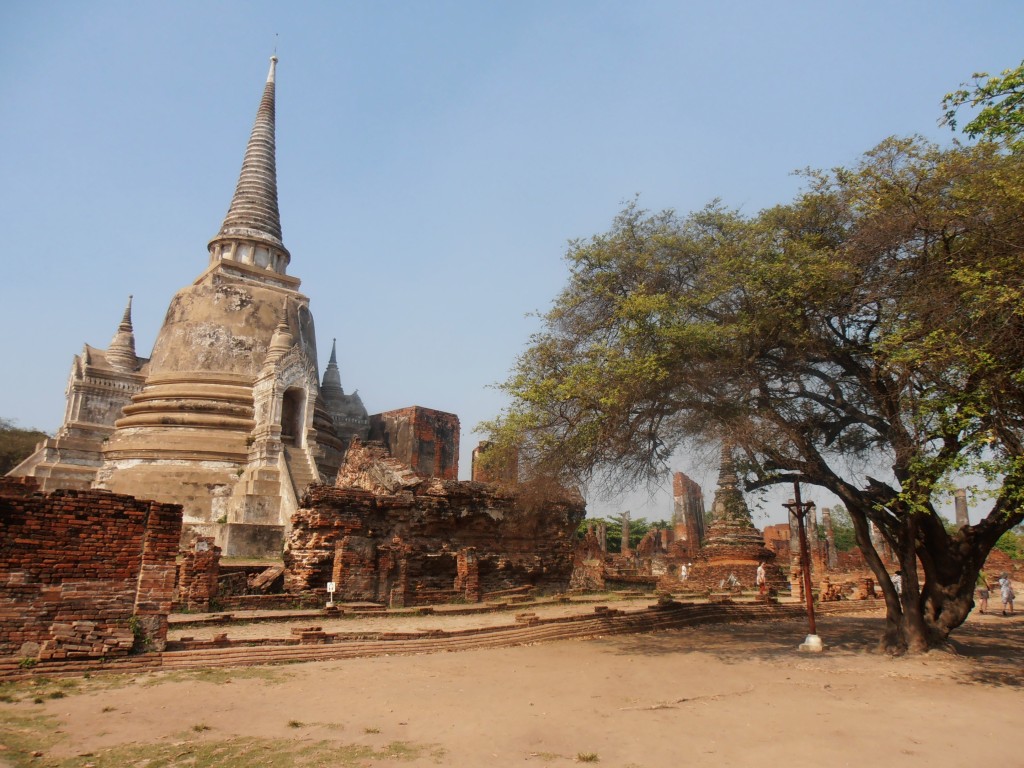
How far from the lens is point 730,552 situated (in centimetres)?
2422

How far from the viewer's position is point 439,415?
93.6 feet

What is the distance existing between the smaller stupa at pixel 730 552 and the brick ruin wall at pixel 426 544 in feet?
28.0

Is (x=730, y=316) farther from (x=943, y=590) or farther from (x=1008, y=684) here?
(x=1008, y=684)

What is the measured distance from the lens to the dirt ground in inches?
207

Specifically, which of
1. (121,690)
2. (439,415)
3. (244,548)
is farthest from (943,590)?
(439,415)

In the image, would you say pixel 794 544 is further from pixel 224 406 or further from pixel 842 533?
pixel 224 406

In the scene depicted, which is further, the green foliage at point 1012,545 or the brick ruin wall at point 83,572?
the green foliage at point 1012,545

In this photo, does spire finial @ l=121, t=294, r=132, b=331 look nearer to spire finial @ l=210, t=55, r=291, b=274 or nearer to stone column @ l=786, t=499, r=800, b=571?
spire finial @ l=210, t=55, r=291, b=274

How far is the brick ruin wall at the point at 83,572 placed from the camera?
7.41 meters

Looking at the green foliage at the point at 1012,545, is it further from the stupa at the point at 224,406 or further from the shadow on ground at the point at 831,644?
the stupa at the point at 224,406

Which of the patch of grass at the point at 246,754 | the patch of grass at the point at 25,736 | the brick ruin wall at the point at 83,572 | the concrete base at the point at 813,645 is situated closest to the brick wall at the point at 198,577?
the brick ruin wall at the point at 83,572

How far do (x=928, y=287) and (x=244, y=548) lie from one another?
15.5 meters

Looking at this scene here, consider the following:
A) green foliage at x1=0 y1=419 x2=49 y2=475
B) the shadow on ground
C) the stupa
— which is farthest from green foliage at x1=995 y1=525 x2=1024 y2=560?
green foliage at x1=0 y1=419 x2=49 y2=475

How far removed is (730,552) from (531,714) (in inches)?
755
